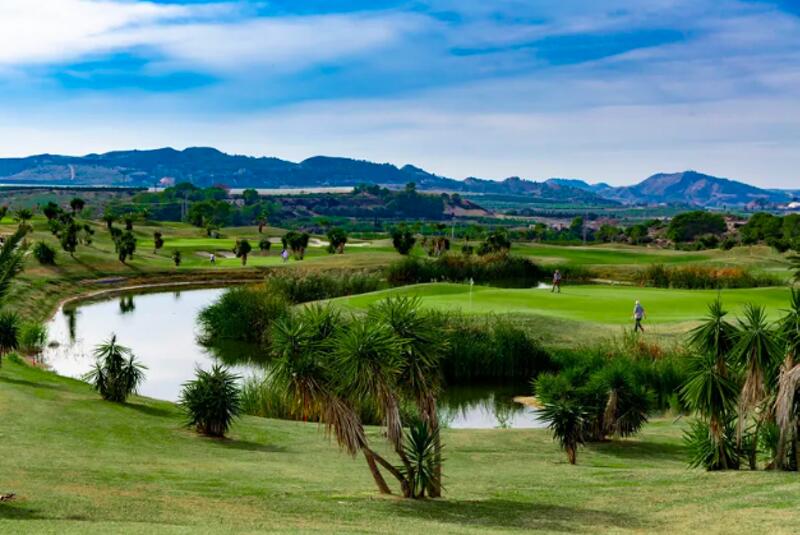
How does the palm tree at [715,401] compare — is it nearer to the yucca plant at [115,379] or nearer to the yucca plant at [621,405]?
the yucca plant at [621,405]

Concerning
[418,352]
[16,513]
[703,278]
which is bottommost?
[703,278]

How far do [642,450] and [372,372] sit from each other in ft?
41.0

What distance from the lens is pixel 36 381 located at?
1275 inches

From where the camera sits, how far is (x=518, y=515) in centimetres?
1756

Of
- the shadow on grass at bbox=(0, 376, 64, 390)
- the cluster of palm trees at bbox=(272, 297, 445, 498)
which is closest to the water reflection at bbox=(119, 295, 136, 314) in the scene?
the shadow on grass at bbox=(0, 376, 64, 390)

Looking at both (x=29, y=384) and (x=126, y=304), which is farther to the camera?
(x=126, y=304)

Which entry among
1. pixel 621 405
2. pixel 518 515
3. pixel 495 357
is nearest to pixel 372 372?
pixel 518 515

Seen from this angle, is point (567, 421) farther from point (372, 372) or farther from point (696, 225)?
point (696, 225)

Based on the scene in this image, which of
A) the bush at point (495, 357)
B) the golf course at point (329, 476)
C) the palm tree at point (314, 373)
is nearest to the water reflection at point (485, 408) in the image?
the bush at point (495, 357)

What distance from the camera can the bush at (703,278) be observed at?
77500 mm

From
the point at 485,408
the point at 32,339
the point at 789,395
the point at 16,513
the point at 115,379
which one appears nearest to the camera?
the point at 16,513

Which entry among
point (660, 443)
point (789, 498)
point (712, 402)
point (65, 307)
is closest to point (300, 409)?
point (660, 443)

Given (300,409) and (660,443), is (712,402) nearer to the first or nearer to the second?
(660,443)

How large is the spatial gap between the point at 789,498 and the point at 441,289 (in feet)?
153
